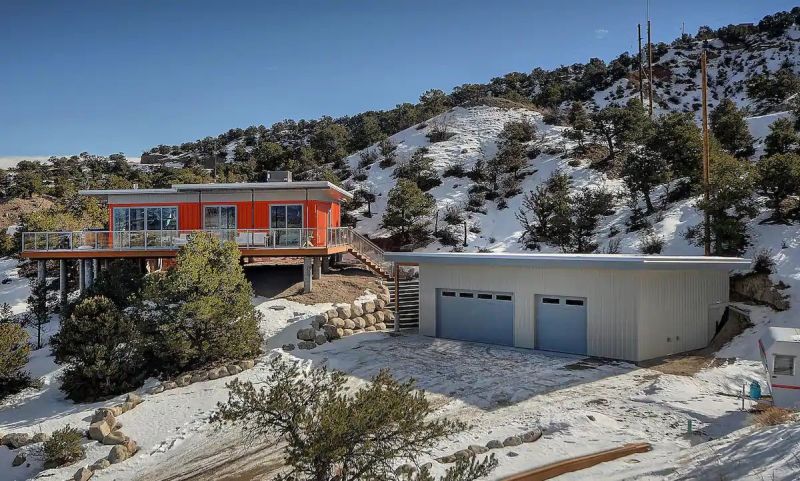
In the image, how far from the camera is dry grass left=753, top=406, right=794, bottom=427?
9.57 m

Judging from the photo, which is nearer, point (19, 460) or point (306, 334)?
point (19, 460)

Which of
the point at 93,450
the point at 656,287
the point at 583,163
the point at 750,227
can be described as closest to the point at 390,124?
A: the point at 583,163

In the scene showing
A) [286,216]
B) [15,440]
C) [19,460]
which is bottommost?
[19,460]

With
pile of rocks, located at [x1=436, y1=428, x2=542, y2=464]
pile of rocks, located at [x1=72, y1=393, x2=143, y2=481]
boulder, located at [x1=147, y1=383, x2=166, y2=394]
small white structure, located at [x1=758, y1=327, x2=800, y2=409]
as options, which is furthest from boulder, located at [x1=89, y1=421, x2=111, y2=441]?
small white structure, located at [x1=758, y1=327, x2=800, y2=409]

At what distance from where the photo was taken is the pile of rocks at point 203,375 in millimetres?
15766

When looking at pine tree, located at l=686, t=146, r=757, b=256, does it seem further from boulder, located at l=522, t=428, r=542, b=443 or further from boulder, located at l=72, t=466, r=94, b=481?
boulder, located at l=72, t=466, r=94, b=481

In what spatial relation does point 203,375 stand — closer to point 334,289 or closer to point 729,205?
point 334,289

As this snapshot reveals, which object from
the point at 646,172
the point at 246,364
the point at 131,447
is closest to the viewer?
the point at 131,447

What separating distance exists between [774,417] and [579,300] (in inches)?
282

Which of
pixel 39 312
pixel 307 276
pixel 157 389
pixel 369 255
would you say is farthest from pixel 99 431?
pixel 369 255

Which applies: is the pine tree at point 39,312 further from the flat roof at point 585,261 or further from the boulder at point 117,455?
the flat roof at point 585,261

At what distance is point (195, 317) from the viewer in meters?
17.1

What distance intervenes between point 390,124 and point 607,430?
174 feet

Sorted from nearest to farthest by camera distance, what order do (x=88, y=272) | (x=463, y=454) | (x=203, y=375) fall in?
1. (x=463, y=454)
2. (x=203, y=375)
3. (x=88, y=272)
